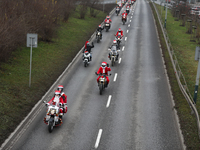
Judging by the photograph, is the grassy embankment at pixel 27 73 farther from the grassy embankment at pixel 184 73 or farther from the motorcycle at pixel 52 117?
the grassy embankment at pixel 184 73

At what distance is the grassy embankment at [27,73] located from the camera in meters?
15.6

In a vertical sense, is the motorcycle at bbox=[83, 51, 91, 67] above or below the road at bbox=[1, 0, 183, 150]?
above

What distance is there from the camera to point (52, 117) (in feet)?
46.1

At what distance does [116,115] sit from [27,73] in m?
8.78

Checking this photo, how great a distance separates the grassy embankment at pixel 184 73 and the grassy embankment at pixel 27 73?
811cm

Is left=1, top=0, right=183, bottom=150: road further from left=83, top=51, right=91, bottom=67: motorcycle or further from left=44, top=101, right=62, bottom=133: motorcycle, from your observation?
left=83, top=51, right=91, bottom=67: motorcycle

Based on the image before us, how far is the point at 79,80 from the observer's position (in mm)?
23188

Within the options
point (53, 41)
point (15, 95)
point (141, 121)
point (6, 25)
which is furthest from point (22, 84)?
point (53, 41)

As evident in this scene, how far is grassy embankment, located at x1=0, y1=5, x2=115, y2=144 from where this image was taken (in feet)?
51.1

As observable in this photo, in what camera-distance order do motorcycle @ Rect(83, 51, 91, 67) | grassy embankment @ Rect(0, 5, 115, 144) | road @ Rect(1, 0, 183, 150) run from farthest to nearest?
motorcycle @ Rect(83, 51, 91, 67), grassy embankment @ Rect(0, 5, 115, 144), road @ Rect(1, 0, 183, 150)

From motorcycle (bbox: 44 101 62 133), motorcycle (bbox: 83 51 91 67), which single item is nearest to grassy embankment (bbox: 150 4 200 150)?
motorcycle (bbox: 44 101 62 133)

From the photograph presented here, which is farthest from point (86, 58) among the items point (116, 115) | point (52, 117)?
point (52, 117)

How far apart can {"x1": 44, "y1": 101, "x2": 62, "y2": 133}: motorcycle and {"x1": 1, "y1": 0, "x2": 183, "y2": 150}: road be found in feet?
1.17

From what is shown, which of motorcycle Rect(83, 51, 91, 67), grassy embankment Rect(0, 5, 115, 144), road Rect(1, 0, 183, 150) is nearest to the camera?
road Rect(1, 0, 183, 150)
